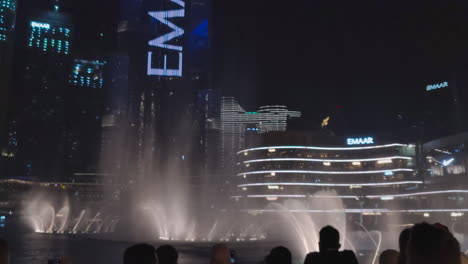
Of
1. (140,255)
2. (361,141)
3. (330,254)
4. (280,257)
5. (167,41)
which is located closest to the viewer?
(140,255)

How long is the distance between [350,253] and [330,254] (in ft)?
0.74

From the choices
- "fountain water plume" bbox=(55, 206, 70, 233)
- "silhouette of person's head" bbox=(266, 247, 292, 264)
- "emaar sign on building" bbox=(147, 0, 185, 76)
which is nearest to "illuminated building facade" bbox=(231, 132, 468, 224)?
"fountain water plume" bbox=(55, 206, 70, 233)

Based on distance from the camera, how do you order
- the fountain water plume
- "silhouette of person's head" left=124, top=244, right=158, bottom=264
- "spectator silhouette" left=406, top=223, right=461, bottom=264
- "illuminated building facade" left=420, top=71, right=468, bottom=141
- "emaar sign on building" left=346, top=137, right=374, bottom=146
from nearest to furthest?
1. "spectator silhouette" left=406, top=223, right=461, bottom=264
2. "silhouette of person's head" left=124, top=244, right=158, bottom=264
3. the fountain water plume
4. "emaar sign on building" left=346, top=137, right=374, bottom=146
5. "illuminated building facade" left=420, top=71, right=468, bottom=141

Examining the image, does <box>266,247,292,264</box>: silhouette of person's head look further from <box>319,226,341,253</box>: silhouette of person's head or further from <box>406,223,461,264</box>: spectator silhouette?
<box>406,223,461,264</box>: spectator silhouette

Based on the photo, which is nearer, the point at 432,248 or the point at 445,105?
the point at 432,248

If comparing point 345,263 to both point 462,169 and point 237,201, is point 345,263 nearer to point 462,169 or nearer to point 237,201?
point 462,169

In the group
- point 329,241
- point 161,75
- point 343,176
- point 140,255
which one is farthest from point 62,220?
point 140,255

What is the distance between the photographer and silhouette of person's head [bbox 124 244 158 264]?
370 centimetres

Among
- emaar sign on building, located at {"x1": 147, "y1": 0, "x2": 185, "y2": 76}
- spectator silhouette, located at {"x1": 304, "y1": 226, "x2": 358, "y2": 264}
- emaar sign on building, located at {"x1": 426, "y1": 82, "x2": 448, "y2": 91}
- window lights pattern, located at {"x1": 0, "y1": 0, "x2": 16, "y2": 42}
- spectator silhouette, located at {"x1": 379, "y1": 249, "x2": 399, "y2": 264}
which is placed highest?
window lights pattern, located at {"x1": 0, "y1": 0, "x2": 16, "y2": 42}

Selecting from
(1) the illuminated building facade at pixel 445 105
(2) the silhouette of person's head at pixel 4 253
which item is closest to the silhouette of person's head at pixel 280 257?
(2) the silhouette of person's head at pixel 4 253

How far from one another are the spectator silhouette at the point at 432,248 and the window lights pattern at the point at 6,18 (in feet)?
553

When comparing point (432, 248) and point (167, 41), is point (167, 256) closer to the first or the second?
point (432, 248)

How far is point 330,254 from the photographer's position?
457cm

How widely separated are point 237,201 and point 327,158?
2651cm
